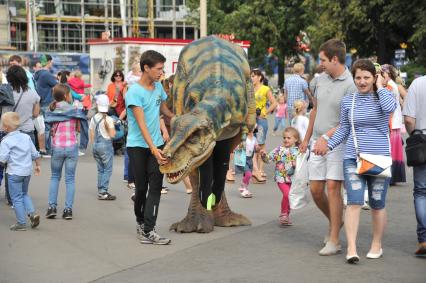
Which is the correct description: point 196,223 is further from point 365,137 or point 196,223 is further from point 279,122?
point 279,122

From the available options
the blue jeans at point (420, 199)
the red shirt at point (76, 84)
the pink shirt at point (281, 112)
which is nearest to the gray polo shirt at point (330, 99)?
the blue jeans at point (420, 199)

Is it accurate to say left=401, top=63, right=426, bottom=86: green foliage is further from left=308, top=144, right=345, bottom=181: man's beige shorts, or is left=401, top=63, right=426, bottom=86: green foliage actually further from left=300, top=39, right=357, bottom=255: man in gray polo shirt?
left=308, top=144, right=345, bottom=181: man's beige shorts

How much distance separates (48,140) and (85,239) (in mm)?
8038

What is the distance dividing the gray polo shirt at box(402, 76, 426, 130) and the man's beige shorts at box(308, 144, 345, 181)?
800mm

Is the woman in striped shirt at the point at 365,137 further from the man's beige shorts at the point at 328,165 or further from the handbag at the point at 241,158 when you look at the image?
the handbag at the point at 241,158

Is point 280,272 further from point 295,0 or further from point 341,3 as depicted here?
point 295,0

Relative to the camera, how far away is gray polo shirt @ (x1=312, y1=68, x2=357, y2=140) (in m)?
7.82

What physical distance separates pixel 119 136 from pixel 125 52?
21.6ft

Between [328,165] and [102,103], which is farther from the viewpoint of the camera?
[102,103]

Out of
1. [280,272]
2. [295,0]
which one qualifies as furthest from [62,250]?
[295,0]

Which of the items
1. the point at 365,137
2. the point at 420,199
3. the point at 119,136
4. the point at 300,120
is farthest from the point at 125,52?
the point at 365,137

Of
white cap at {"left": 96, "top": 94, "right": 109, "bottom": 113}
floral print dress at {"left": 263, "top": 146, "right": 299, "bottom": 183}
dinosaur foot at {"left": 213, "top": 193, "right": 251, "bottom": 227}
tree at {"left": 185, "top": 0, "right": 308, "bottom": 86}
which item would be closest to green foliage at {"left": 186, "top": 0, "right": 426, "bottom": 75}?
tree at {"left": 185, "top": 0, "right": 308, "bottom": 86}

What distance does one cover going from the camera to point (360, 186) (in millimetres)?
7391

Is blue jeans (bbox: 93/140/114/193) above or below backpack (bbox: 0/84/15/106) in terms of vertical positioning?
below
